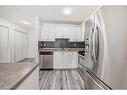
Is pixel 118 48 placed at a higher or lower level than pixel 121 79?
higher

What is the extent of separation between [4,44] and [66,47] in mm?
2653

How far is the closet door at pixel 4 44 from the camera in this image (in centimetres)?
401

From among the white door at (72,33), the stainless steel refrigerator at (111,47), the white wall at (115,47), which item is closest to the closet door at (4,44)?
the white door at (72,33)

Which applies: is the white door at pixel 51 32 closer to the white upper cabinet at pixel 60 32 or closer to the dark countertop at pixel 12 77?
the white upper cabinet at pixel 60 32

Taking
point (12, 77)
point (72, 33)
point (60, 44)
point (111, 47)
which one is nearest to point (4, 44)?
point (60, 44)

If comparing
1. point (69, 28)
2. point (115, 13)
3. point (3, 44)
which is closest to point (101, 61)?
point (115, 13)

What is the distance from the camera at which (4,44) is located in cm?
423

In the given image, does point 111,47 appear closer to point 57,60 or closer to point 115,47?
point 115,47

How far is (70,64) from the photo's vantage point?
515cm

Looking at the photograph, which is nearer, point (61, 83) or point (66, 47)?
point (61, 83)

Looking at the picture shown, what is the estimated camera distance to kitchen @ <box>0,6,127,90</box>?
4.15 feet

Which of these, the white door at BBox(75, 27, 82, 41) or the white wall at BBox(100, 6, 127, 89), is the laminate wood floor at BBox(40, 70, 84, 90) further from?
the white door at BBox(75, 27, 82, 41)
